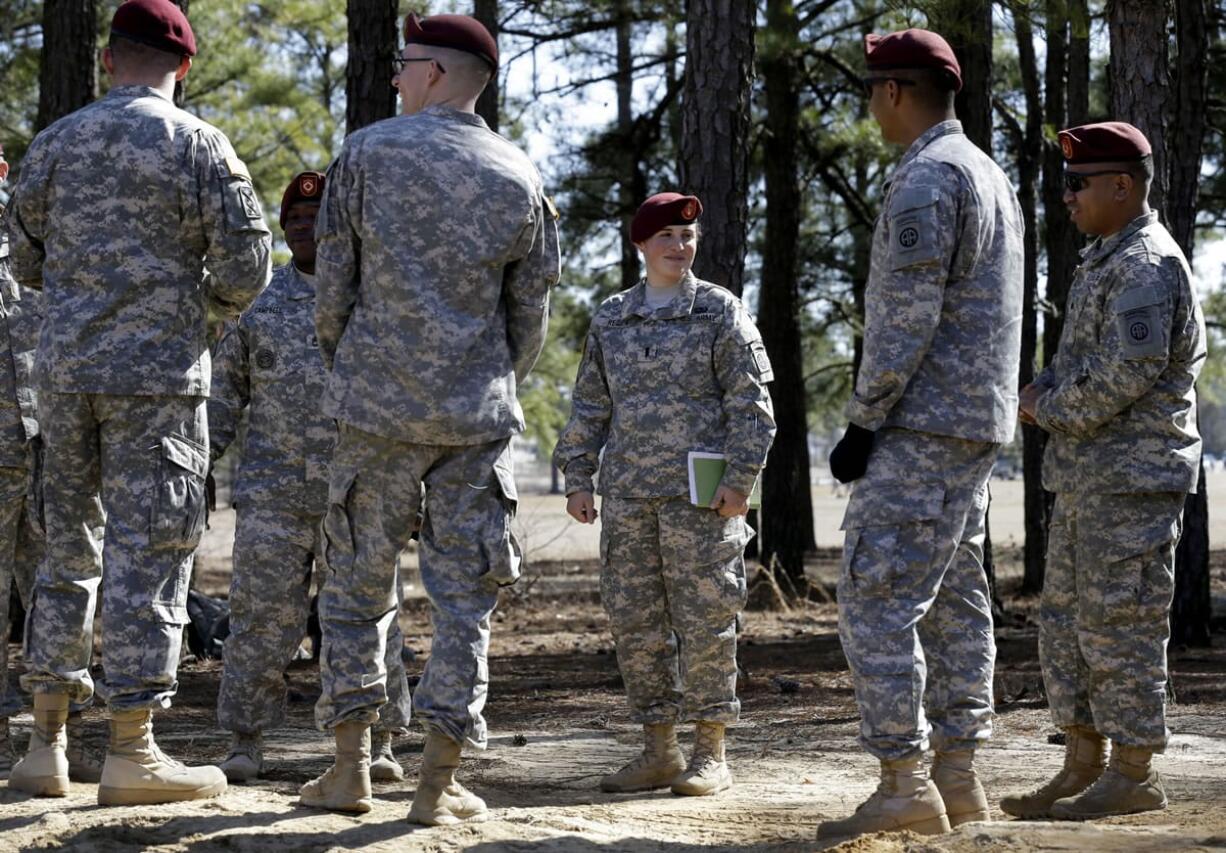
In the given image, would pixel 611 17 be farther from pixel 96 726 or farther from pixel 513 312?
pixel 513 312

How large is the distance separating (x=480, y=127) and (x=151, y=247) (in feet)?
3.80

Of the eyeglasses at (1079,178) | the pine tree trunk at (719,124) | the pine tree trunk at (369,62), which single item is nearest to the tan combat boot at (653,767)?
the eyeglasses at (1079,178)

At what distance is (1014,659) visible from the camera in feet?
33.4

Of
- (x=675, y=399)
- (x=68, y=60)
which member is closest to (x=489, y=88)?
(x=68, y=60)

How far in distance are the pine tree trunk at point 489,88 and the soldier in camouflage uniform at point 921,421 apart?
24.2 feet

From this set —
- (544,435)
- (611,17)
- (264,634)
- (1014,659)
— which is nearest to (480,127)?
(264,634)

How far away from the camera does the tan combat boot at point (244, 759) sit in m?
5.65

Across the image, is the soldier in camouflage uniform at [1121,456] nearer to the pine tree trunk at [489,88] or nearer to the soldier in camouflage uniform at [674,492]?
the soldier in camouflage uniform at [674,492]

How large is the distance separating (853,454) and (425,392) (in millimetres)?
1332

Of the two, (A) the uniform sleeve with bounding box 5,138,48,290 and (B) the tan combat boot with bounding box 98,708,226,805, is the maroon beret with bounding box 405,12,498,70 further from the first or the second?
(B) the tan combat boot with bounding box 98,708,226,805

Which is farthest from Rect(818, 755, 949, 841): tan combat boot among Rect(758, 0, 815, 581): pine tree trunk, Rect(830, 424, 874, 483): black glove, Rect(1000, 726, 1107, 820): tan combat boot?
Rect(758, 0, 815, 581): pine tree trunk

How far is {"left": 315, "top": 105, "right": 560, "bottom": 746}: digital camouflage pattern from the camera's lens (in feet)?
15.0

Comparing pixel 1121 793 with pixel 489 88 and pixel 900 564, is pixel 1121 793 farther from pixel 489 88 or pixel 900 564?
pixel 489 88

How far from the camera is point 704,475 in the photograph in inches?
224
